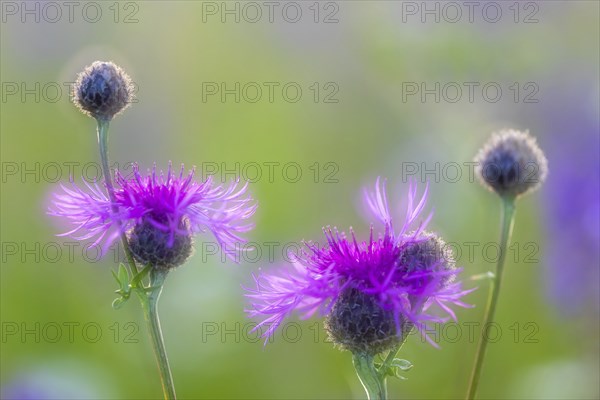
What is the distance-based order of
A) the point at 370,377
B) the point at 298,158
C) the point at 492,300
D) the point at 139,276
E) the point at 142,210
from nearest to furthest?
1. the point at 492,300
2. the point at 370,377
3. the point at 139,276
4. the point at 142,210
5. the point at 298,158

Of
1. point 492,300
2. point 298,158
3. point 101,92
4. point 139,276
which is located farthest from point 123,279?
point 298,158

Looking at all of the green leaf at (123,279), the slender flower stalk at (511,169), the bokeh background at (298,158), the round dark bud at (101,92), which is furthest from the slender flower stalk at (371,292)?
the bokeh background at (298,158)

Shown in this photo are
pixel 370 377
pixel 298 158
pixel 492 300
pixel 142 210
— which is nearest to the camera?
pixel 492 300

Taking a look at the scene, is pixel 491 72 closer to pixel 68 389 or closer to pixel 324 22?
pixel 324 22

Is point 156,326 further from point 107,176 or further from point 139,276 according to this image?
point 107,176

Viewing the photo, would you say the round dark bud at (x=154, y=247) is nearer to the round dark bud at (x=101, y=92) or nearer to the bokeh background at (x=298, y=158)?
the round dark bud at (x=101, y=92)

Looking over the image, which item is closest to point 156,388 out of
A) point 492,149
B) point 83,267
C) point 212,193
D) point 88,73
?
point 83,267
